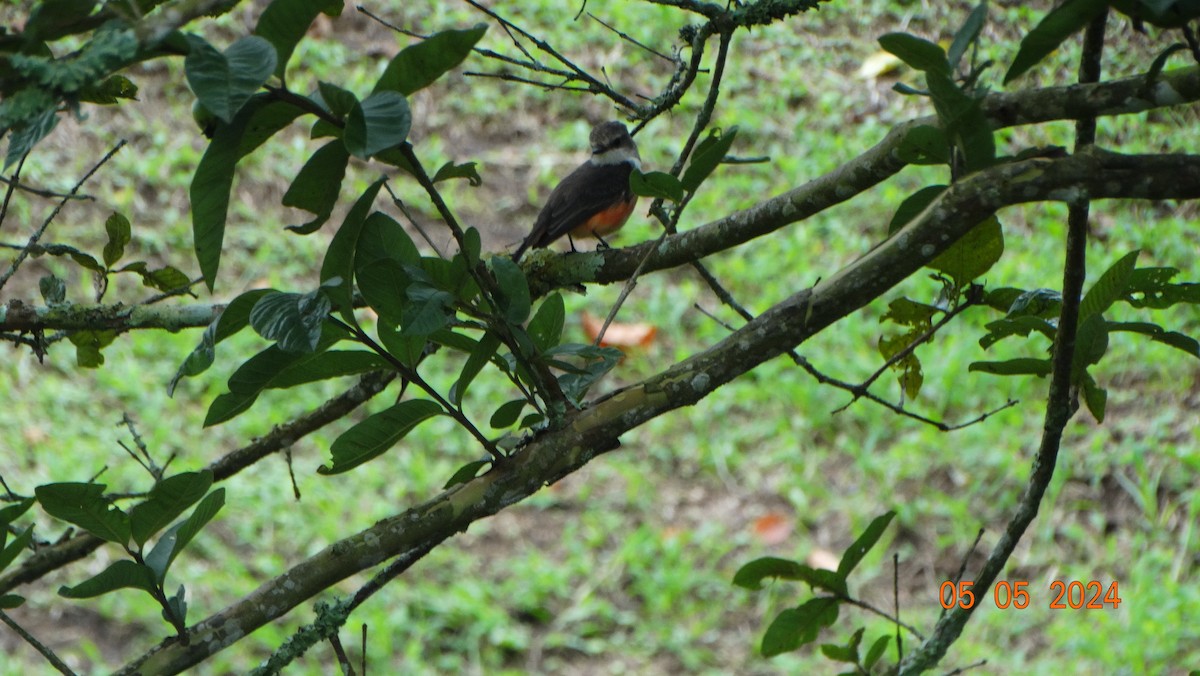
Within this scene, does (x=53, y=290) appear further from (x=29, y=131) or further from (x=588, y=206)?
(x=588, y=206)

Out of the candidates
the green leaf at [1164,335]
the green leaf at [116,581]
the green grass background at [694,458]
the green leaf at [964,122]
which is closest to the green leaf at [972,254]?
the green leaf at [1164,335]

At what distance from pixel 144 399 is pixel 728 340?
5.42 m

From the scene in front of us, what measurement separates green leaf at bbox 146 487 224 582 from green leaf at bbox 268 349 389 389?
0.68ft

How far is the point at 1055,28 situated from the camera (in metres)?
1.34

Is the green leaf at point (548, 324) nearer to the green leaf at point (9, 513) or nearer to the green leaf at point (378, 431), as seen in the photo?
the green leaf at point (378, 431)

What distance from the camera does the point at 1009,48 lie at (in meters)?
7.79

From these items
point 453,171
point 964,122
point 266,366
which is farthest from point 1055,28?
point 266,366

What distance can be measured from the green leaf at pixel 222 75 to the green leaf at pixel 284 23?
3.8 inches

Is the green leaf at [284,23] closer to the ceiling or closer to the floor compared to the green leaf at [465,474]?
closer to the ceiling

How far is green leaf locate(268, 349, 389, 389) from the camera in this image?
160cm

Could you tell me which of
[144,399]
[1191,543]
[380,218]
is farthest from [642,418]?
[144,399]

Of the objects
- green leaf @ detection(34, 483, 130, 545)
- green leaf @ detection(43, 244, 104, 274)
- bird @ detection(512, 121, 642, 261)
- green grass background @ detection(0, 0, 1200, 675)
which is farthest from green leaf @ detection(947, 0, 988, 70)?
green grass background @ detection(0, 0, 1200, 675)

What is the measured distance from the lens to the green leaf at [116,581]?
159 centimetres

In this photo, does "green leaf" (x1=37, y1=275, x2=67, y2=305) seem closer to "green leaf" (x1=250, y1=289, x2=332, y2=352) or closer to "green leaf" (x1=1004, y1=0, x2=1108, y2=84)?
"green leaf" (x1=250, y1=289, x2=332, y2=352)
